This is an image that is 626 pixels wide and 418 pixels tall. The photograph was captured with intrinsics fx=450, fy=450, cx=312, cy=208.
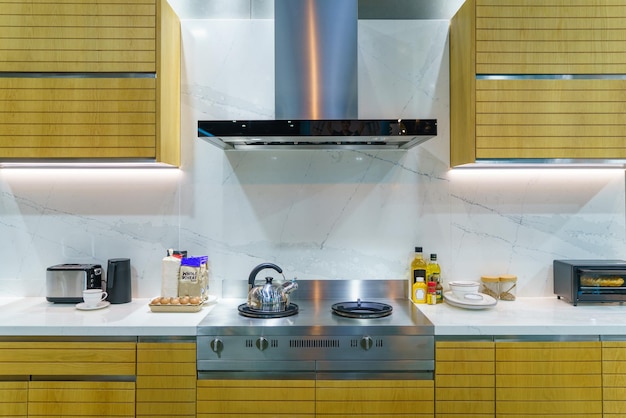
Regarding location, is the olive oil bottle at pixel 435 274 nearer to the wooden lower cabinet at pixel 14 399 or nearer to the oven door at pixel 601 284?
the oven door at pixel 601 284

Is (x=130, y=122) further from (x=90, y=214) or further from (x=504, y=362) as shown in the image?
(x=504, y=362)

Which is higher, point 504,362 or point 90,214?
point 90,214

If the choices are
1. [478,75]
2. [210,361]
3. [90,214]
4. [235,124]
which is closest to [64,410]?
[210,361]

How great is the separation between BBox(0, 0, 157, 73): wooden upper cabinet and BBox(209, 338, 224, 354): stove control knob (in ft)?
4.43

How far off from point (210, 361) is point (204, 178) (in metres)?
→ 1.06

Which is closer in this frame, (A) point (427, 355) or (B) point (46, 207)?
(A) point (427, 355)

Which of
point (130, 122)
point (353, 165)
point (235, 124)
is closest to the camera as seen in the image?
point (235, 124)

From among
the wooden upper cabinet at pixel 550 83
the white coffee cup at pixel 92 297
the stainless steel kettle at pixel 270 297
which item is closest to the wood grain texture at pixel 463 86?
the wooden upper cabinet at pixel 550 83

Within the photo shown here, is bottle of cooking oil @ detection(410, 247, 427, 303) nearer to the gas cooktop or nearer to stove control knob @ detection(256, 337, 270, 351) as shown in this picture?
the gas cooktop

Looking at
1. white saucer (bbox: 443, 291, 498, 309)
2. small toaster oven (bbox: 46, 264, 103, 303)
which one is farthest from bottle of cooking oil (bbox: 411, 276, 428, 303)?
small toaster oven (bbox: 46, 264, 103, 303)

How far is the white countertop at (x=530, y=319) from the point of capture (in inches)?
78.1

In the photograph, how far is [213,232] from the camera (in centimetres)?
260

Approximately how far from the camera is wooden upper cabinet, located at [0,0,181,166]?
88.0 inches

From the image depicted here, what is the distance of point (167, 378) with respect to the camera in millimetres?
1987
